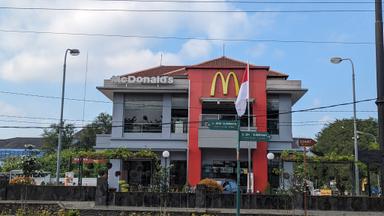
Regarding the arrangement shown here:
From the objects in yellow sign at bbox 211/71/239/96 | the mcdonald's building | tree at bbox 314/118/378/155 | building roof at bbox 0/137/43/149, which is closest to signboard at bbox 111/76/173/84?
the mcdonald's building

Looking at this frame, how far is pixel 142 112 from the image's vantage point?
134 feet

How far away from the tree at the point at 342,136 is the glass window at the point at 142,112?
34609mm

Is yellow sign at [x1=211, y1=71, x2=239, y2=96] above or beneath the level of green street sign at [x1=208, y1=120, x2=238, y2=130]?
above

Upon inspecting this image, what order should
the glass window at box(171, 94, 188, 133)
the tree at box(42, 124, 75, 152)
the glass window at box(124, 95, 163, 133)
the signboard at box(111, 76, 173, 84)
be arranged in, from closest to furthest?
1. the signboard at box(111, 76, 173, 84)
2. the glass window at box(171, 94, 188, 133)
3. the glass window at box(124, 95, 163, 133)
4. the tree at box(42, 124, 75, 152)

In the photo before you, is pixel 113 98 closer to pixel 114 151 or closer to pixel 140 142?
pixel 140 142

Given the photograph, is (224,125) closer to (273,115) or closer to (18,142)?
(273,115)

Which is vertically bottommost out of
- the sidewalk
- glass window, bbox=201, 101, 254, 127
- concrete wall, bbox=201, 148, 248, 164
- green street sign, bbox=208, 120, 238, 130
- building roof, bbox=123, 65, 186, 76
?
the sidewalk

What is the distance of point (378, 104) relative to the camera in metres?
13.8

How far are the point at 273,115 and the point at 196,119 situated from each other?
20.8ft

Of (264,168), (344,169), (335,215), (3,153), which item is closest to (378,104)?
(335,215)

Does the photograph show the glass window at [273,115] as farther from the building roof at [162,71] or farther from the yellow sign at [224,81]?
the building roof at [162,71]

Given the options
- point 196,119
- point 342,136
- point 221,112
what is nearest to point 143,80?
point 196,119

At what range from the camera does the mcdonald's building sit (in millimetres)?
39156

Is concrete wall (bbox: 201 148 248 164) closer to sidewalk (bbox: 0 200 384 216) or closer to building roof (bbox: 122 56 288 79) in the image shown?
building roof (bbox: 122 56 288 79)
